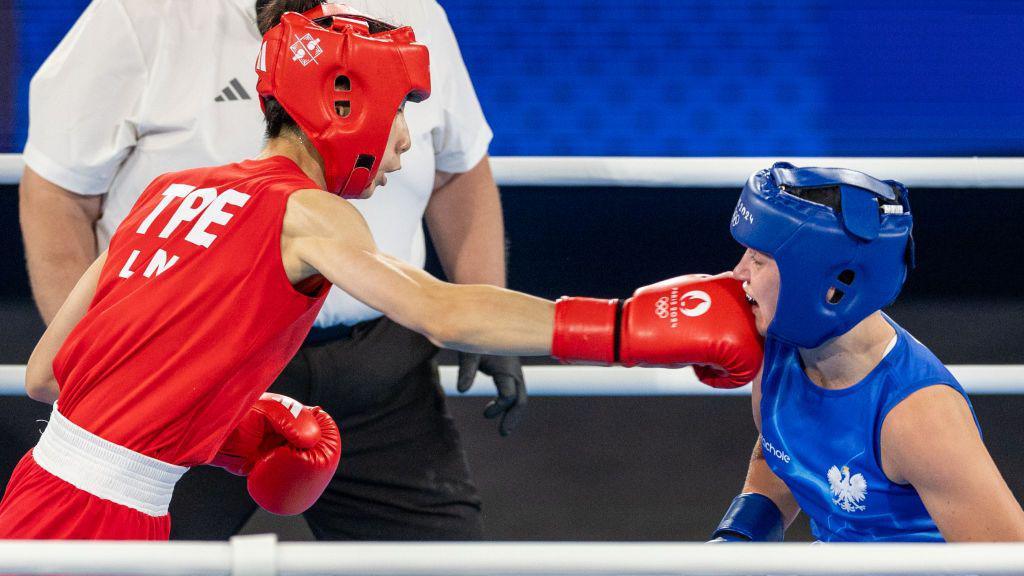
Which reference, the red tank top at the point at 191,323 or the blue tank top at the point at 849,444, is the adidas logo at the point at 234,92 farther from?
the blue tank top at the point at 849,444

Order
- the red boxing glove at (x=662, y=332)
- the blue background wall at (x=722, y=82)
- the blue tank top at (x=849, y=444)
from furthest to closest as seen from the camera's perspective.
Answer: the blue background wall at (x=722, y=82), the blue tank top at (x=849, y=444), the red boxing glove at (x=662, y=332)

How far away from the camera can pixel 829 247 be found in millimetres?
1501

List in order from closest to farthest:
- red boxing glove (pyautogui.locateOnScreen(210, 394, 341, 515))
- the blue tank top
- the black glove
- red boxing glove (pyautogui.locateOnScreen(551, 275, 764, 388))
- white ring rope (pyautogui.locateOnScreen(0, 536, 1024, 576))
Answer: white ring rope (pyautogui.locateOnScreen(0, 536, 1024, 576)), red boxing glove (pyautogui.locateOnScreen(551, 275, 764, 388)), the blue tank top, red boxing glove (pyautogui.locateOnScreen(210, 394, 341, 515)), the black glove

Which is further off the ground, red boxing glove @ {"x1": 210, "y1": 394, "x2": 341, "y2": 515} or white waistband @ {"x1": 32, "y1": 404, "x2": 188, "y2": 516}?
white waistband @ {"x1": 32, "y1": 404, "x2": 188, "y2": 516}

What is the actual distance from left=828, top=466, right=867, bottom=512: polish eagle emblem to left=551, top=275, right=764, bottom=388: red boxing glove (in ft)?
0.99

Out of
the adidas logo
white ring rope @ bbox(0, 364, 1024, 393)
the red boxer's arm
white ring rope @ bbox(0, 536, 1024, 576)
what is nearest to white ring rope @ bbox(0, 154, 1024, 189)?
white ring rope @ bbox(0, 364, 1024, 393)

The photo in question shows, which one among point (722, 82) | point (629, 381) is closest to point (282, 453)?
point (629, 381)

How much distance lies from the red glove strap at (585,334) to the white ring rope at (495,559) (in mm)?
360

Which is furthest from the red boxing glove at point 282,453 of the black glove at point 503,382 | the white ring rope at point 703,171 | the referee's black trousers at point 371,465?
the white ring rope at point 703,171

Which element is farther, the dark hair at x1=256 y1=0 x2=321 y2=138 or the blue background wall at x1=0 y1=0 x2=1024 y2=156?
the blue background wall at x1=0 y1=0 x2=1024 y2=156

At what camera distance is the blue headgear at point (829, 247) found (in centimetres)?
150

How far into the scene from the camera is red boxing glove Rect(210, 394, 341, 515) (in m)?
1.78

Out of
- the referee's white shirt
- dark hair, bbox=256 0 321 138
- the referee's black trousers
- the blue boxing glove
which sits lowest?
the referee's black trousers

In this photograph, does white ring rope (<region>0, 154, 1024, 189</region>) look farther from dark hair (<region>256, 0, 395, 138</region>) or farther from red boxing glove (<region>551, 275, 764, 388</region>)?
red boxing glove (<region>551, 275, 764, 388</region>)
